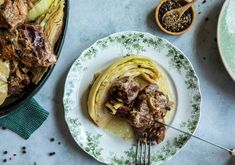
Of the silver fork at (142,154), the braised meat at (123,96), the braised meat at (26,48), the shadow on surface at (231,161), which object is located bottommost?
the shadow on surface at (231,161)

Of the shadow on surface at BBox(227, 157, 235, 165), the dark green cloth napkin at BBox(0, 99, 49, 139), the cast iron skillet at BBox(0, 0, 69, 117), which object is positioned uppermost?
the cast iron skillet at BBox(0, 0, 69, 117)

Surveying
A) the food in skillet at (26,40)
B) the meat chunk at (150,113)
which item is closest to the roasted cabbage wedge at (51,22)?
the food in skillet at (26,40)

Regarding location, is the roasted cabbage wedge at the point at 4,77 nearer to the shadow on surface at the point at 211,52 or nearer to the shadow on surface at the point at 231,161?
the shadow on surface at the point at 211,52

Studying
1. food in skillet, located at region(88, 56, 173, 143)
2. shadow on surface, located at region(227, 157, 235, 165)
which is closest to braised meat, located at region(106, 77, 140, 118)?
food in skillet, located at region(88, 56, 173, 143)

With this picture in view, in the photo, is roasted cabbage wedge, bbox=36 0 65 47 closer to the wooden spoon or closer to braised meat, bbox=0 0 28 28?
braised meat, bbox=0 0 28 28

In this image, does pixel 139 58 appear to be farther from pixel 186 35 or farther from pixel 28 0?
pixel 28 0
